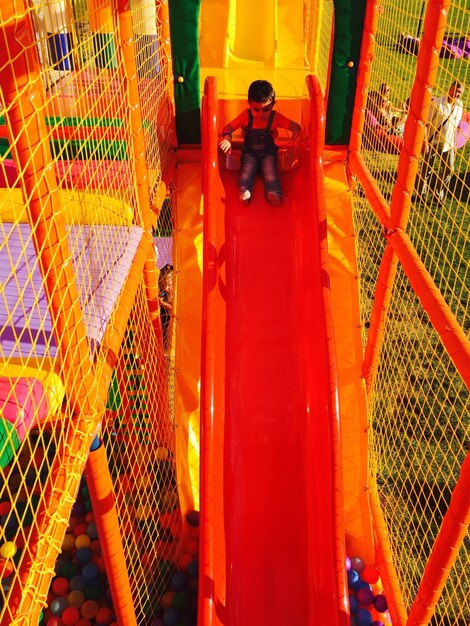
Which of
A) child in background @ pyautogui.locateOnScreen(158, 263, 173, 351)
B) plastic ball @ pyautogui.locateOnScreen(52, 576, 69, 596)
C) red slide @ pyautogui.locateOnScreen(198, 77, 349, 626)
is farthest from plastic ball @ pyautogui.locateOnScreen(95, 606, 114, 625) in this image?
child in background @ pyautogui.locateOnScreen(158, 263, 173, 351)

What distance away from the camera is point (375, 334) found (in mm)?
3287

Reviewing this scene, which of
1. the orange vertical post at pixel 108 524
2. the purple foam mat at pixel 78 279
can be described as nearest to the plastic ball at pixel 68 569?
the orange vertical post at pixel 108 524

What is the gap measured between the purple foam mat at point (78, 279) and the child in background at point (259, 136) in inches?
57.2

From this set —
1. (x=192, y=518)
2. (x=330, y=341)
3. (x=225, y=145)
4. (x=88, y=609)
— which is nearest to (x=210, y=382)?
(x=330, y=341)

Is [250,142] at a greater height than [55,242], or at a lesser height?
lesser

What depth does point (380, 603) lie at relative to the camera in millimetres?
3256

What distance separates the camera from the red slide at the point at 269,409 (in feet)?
8.95

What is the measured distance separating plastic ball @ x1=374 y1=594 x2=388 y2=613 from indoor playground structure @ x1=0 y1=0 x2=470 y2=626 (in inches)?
0.6

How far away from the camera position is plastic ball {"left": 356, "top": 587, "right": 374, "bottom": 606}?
3291 millimetres

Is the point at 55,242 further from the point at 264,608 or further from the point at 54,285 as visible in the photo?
the point at 264,608

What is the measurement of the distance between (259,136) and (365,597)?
298 centimetres

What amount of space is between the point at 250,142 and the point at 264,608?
2891mm

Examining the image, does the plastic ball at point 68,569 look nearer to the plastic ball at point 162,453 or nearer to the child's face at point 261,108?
the plastic ball at point 162,453

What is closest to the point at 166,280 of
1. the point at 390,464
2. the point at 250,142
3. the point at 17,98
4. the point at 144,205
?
the point at 250,142
